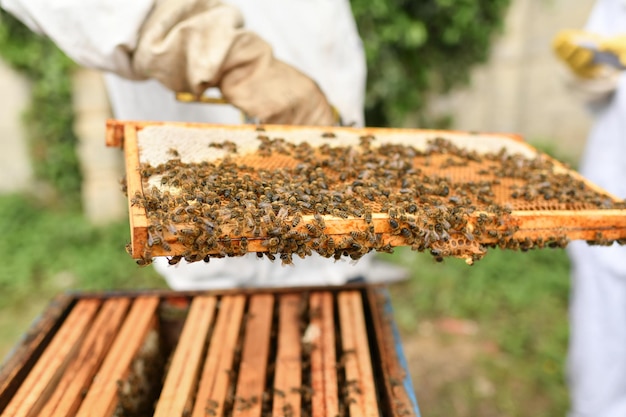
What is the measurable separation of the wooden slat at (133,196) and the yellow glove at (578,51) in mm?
3602

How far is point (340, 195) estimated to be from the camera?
1.94m

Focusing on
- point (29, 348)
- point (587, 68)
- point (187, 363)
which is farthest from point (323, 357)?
point (587, 68)

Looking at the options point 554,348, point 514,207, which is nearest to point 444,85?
point 554,348

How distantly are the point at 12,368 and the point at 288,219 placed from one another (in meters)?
1.47

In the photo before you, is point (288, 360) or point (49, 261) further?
point (49, 261)

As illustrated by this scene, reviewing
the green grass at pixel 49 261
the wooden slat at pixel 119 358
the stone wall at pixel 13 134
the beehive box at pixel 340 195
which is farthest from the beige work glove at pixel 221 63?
the stone wall at pixel 13 134

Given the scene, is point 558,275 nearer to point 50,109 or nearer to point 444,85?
point 444,85

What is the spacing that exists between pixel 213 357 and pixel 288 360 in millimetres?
344

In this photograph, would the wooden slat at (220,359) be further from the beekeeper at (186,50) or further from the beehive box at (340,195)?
the beekeeper at (186,50)

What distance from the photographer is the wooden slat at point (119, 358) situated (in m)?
2.06

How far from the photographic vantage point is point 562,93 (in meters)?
6.64

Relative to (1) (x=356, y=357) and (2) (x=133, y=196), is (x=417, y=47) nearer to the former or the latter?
(1) (x=356, y=357)

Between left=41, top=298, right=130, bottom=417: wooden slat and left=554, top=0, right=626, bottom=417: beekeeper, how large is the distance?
3.44 meters

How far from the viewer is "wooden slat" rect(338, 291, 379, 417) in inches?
81.4
